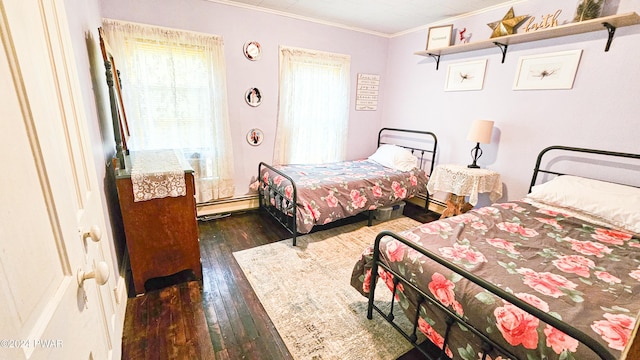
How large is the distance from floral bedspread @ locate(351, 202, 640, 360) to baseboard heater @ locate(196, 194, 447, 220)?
1701mm

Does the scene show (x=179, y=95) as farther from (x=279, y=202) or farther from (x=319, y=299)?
(x=319, y=299)

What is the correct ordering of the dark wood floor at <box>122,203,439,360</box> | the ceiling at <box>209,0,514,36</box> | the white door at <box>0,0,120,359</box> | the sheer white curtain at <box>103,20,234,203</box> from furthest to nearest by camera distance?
the ceiling at <box>209,0,514,36</box> → the sheer white curtain at <box>103,20,234,203</box> → the dark wood floor at <box>122,203,439,360</box> → the white door at <box>0,0,120,359</box>

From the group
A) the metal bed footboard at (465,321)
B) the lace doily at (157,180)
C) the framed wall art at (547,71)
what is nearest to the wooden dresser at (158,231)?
the lace doily at (157,180)

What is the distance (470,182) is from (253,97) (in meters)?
2.68

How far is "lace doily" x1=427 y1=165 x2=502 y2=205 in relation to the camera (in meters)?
2.87

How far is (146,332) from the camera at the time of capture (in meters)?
1.68

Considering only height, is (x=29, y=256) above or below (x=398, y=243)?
above

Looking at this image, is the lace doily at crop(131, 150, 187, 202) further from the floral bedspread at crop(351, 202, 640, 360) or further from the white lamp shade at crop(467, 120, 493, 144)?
the white lamp shade at crop(467, 120, 493, 144)

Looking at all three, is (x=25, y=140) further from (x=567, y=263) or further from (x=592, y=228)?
(x=592, y=228)

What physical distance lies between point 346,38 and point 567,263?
11.5 feet

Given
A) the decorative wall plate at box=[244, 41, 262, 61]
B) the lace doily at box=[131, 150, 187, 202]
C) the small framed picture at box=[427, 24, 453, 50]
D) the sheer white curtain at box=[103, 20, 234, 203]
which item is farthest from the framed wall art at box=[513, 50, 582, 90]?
the lace doily at box=[131, 150, 187, 202]

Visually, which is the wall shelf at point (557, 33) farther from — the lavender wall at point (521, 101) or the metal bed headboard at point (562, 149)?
the metal bed headboard at point (562, 149)

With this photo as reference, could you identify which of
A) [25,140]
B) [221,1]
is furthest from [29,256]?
[221,1]

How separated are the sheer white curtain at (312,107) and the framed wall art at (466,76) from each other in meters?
1.35
